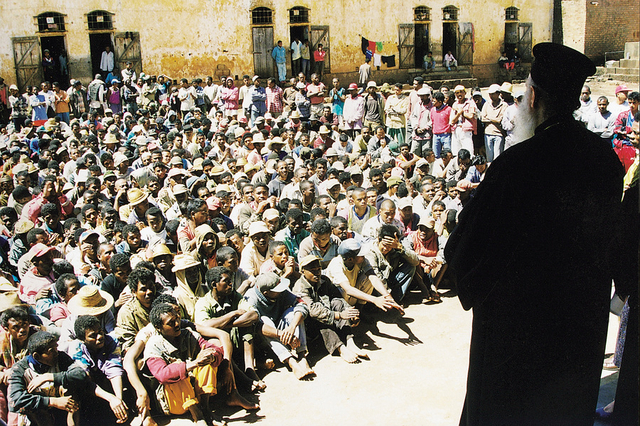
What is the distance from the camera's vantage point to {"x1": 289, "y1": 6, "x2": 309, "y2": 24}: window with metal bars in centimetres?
1953

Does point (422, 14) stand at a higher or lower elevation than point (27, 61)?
higher

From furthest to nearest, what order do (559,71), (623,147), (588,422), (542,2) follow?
(542,2), (623,147), (588,422), (559,71)

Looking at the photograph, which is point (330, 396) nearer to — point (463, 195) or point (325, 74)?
point (463, 195)

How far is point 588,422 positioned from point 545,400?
216mm

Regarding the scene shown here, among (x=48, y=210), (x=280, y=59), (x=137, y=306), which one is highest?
(x=280, y=59)

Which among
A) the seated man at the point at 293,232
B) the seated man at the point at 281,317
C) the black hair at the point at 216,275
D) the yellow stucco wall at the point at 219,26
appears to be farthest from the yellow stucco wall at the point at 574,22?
the black hair at the point at 216,275

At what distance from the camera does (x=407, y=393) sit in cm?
463

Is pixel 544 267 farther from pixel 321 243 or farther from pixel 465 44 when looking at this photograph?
pixel 465 44

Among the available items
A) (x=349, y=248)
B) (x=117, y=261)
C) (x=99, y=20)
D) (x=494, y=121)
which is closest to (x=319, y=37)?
(x=99, y=20)

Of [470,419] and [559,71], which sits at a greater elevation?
[559,71]

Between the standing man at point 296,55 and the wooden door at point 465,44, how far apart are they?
587 centimetres

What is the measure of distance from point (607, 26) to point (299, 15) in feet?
35.2

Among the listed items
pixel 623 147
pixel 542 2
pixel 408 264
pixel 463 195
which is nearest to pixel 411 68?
pixel 542 2

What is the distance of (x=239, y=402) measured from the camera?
179 inches
